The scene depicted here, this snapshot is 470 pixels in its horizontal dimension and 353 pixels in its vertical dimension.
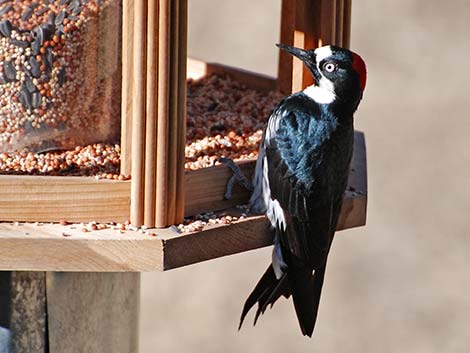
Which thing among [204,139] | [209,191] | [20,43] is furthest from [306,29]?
[20,43]

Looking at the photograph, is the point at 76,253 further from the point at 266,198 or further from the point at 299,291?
the point at 299,291

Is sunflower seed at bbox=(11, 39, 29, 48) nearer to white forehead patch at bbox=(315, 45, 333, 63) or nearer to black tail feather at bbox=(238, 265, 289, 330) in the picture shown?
white forehead patch at bbox=(315, 45, 333, 63)

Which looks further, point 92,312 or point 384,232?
point 384,232

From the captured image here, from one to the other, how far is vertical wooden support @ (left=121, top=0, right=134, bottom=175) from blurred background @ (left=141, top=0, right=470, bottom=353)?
3242 mm

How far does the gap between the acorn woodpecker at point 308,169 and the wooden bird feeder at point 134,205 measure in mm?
137

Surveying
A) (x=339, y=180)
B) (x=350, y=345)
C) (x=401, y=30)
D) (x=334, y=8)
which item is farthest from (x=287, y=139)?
(x=401, y=30)

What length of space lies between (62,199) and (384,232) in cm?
396

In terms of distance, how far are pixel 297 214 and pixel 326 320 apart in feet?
10.0

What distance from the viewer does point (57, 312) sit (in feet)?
10.1

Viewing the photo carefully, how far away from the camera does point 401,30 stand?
26.3 ft

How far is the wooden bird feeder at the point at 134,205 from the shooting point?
2.82 metres

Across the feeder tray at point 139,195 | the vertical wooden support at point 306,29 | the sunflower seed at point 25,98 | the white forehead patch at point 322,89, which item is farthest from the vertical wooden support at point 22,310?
the vertical wooden support at point 306,29

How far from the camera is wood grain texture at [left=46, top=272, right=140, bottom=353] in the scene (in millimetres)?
3082

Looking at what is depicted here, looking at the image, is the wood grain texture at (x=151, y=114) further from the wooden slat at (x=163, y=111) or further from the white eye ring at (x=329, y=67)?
the white eye ring at (x=329, y=67)
